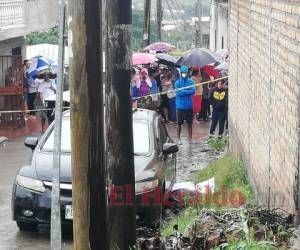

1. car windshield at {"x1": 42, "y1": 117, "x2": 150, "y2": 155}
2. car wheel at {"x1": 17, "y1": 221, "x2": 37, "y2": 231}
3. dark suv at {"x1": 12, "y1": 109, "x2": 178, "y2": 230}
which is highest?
car windshield at {"x1": 42, "y1": 117, "x2": 150, "y2": 155}

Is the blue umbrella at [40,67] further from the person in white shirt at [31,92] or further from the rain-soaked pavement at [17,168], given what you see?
the rain-soaked pavement at [17,168]

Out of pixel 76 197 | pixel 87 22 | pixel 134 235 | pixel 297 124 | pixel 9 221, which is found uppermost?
pixel 87 22

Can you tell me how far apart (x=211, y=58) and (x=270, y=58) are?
1131 cm

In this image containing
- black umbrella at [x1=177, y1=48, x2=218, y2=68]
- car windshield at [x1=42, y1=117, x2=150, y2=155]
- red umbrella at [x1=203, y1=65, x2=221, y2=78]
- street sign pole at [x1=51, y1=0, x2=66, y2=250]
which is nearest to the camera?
street sign pole at [x1=51, y1=0, x2=66, y2=250]

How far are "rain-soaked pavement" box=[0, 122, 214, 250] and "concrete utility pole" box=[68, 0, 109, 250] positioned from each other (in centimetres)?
241

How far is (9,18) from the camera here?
20.5 metres

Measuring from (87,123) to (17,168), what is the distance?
7.51m

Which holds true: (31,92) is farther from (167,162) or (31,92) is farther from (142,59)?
(167,162)

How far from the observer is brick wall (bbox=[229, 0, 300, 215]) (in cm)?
573

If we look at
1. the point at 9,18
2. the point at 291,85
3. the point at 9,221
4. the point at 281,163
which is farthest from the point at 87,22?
the point at 9,18

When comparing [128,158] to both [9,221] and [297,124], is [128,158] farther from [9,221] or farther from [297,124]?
[9,221]

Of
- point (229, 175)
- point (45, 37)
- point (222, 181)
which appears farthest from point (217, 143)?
point (45, 37)

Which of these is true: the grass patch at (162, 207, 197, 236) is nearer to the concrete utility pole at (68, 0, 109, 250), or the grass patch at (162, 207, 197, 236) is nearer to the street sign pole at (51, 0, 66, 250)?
the street sign pole at (51, 0, 66, 250)

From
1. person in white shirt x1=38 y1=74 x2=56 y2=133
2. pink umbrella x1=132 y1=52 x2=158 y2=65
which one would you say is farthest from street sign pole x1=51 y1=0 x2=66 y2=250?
pink umbrella x1=132 y1=52 x2=158 y2=65
